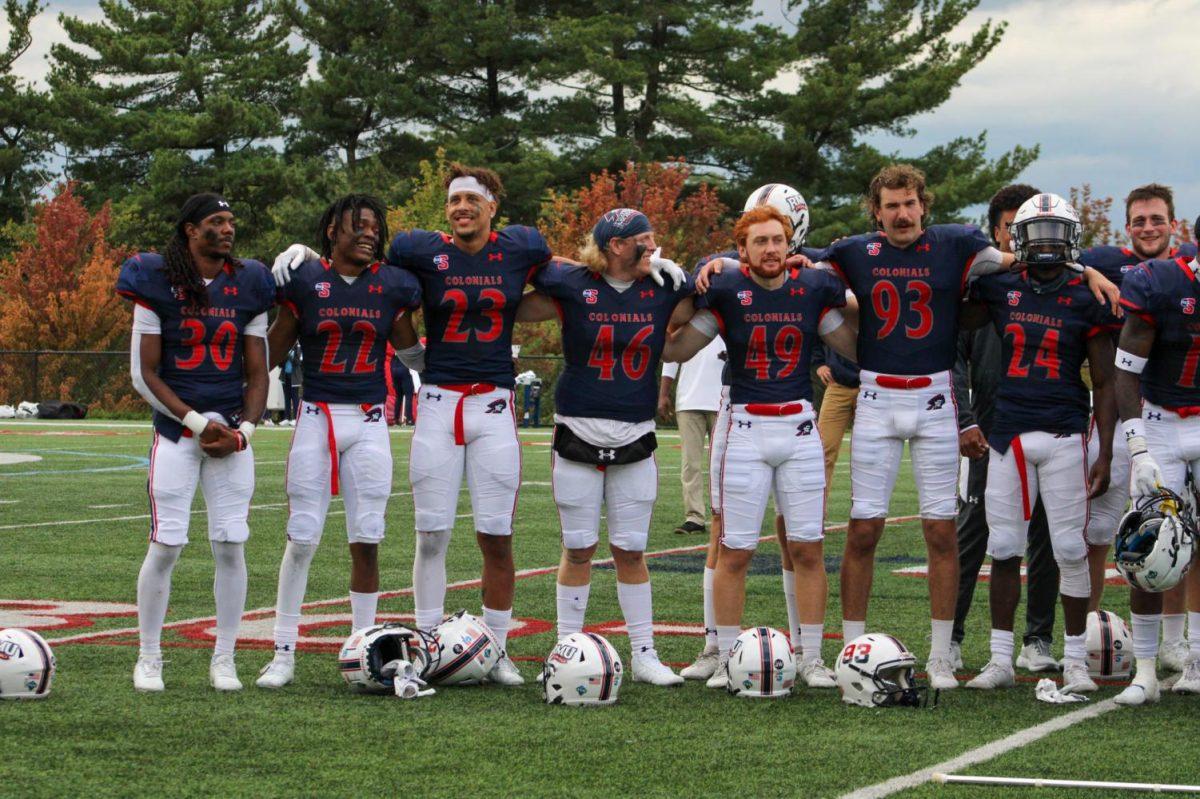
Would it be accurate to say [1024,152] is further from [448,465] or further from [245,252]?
[448,465]

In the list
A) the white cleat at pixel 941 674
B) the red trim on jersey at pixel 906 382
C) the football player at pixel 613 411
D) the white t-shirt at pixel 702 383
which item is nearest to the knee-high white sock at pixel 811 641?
the white cleat at pixel 941 674

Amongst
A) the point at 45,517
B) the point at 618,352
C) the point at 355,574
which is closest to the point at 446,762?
the point at 355,574

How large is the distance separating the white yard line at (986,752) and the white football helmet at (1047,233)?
73.4 inches

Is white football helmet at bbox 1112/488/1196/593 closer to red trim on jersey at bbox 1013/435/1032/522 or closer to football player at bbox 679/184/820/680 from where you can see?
red trim on jersey at bbox 1013/435/1032/522

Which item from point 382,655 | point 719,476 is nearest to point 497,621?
point 382,655

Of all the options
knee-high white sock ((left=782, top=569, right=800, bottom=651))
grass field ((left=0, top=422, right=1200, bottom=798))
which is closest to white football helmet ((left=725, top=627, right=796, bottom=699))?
grass field ((left=0, top=422, right=1200, bottom=798))

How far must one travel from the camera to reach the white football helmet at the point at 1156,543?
6305 millimetres

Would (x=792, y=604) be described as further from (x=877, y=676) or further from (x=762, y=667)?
(x=877, y=676)

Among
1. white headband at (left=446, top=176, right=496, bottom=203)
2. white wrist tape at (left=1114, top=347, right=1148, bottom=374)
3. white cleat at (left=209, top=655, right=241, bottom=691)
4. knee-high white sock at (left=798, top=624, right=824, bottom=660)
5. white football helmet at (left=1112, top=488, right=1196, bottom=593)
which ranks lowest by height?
white cleat at (left=209, top=655, right=241, bottom=691)

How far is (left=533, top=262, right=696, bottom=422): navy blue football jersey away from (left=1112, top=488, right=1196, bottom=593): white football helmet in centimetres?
209

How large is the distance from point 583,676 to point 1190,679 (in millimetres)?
2551

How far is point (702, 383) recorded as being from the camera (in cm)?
1277

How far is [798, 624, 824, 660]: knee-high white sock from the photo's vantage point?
7.04m

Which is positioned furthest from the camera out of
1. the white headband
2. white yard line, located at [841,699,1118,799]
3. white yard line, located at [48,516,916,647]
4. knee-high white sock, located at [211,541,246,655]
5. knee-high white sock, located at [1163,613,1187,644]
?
white yard line, located at [48,516,916,647]
